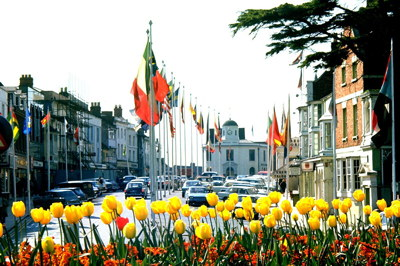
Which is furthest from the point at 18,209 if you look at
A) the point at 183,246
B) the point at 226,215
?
the point at 226,215

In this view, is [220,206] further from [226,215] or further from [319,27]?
[319,27]

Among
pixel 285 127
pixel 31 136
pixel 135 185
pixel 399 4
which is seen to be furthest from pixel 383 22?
pixel 31 136

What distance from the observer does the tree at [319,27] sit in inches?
1067

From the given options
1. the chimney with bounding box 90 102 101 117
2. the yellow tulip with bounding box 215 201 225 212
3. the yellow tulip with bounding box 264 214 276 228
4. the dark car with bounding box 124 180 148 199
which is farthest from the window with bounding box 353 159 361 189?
the chimney with bounding box 90 102 101 117

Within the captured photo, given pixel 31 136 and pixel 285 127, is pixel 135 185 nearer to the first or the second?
pixel 285 127

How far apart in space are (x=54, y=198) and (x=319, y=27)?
1754cm

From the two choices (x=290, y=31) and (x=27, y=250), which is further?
(x=290, y=31)

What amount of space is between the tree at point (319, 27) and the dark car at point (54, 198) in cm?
1510

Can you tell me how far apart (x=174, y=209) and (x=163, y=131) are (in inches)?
2238

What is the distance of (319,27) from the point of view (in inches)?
1094

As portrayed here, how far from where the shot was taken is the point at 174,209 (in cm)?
817

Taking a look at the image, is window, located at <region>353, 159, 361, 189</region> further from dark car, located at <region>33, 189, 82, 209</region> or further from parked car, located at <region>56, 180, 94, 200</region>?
parked car, located at <region>56, 180, 94, 200</region>

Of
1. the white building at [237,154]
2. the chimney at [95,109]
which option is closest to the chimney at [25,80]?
the chimney at [95,109]

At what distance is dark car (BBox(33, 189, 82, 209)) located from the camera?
39500mm
